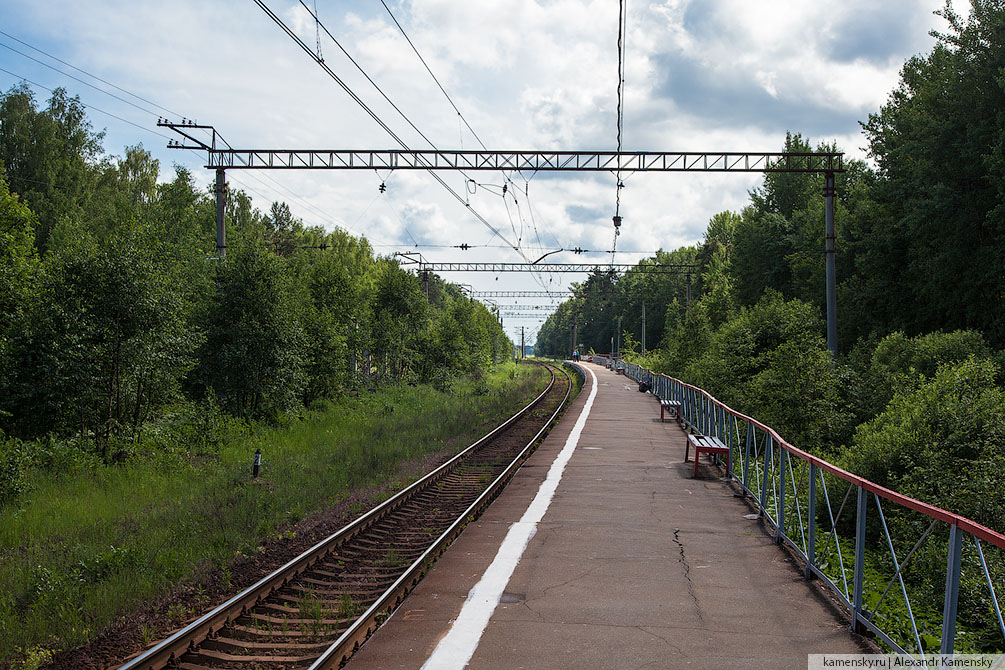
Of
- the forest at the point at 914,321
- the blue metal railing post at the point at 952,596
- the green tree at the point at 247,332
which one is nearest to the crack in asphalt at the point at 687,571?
the blue metal railing post at the point at 952,596

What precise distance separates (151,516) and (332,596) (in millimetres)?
4483

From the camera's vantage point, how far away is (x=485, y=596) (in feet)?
22.5

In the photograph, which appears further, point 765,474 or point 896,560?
point 765,474

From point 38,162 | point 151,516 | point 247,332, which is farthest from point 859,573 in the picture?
point 38,162

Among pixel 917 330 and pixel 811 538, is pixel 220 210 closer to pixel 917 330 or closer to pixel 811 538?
pixel 811 538

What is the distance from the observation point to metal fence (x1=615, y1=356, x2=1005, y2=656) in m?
4.83

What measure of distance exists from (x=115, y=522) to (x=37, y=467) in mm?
4438

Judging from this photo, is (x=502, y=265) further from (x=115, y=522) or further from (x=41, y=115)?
(x=115, y=522)

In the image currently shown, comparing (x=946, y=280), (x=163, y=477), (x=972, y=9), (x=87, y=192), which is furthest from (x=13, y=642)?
(x=87, y=192)

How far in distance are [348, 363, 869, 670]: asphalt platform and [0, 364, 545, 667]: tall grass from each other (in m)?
2.70

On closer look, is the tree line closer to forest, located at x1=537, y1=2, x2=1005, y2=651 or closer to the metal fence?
the metal fence

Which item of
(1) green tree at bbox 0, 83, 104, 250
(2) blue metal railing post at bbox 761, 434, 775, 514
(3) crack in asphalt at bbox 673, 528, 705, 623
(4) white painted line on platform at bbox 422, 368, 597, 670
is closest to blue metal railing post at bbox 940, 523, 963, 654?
(3) crack in asphalt at bbox 673, 528, 705, 623

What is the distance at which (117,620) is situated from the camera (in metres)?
6.50

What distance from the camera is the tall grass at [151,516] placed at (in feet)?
22.7
